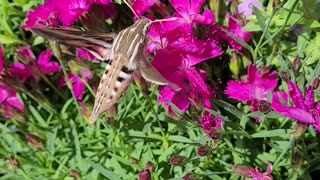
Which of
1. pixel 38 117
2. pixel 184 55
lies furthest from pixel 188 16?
pixel 38 117

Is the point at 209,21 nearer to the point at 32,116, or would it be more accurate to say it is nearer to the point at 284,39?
the point at 284,39

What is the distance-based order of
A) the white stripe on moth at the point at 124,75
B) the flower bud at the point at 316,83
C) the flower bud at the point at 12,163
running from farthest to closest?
1. the flower bud at the point at 12,163
2. the flower bud at the point at 316,83
3. the white stripe on moth at the point at 124,75

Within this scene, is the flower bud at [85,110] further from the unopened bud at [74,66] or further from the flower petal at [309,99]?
the flower petal at [309,99]

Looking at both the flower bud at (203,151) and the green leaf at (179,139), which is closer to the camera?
the flower bud at (203,151)

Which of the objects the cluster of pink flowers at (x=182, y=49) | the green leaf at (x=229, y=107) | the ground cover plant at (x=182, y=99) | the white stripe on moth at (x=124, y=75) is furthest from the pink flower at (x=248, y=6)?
the white stripe on moth at (x=124, y=75)

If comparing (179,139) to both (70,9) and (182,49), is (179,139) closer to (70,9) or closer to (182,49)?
(182,49)

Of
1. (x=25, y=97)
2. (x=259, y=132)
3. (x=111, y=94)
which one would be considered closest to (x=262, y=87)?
(x=259, y=132)

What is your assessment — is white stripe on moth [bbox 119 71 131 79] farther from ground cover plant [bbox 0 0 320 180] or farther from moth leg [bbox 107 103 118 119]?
moth leg [bbox 107 103 118 119]
